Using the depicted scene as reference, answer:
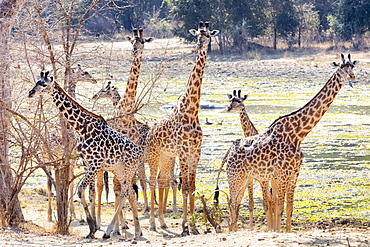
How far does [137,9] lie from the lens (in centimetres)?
5112

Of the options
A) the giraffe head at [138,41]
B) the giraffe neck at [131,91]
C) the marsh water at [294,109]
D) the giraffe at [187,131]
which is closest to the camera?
the giraffe at [187,131]

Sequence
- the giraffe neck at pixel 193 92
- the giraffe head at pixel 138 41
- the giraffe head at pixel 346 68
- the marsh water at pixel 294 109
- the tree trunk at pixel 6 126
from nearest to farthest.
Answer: the giraffe head at pixel 346 68, the tree trunk at pixel 6 126, the giraffe neck at pixel 193 92, the giraffe head at pixel 138 41, the marsh water at pixel 294 109

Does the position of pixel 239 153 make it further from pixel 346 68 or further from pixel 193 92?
pixel 346 68

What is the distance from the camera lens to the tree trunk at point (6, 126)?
10156 mm

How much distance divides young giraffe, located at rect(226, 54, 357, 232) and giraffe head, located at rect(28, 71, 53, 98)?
9.32 ft

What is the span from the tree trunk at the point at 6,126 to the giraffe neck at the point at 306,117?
4.02 meters

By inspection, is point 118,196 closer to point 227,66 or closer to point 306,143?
point 306,143

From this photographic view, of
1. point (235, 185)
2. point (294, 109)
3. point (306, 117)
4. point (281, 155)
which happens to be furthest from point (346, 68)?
point (294, 109)

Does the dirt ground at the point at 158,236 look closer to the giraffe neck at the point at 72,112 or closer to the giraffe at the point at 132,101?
the giraffe at the point at 132,101

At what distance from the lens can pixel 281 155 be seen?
941 cm

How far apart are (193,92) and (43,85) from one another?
2645 mm

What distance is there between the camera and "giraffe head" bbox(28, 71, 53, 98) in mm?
8930

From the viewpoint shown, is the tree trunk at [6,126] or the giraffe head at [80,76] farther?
the giraffe head at [80,76]

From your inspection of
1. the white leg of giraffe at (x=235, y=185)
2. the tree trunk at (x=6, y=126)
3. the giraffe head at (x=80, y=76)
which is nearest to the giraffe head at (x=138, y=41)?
the giraffe head at (x=80, y=76)
